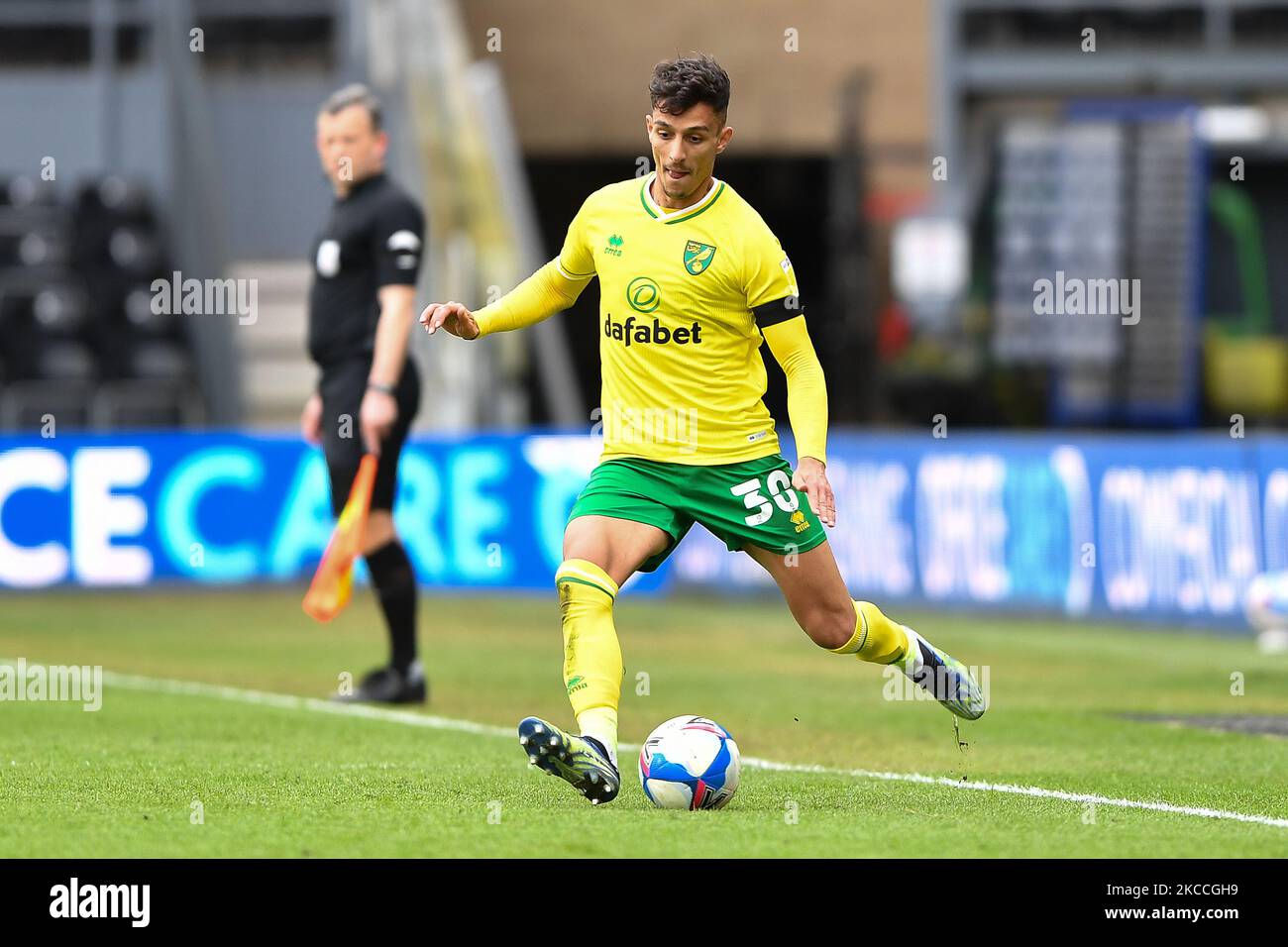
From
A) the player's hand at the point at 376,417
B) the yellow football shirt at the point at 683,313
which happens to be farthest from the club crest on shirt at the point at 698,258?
the player's hand at the point at 376,417

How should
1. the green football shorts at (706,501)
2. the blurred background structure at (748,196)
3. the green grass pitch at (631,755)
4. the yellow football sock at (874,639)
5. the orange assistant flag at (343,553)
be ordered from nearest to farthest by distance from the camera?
the green grass pitch at (631,755) < the green football shorts at (706,501) < the yellow football sock at (874,639) < the orange assistant flag at (343,553) < the blurred background structure at (748,196)

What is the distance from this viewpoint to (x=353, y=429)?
10172 millimetres

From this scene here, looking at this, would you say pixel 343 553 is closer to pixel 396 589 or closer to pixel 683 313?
pixel 396 589

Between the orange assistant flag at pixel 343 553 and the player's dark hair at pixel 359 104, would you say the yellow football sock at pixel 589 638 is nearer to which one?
the orange assistant flag at pixel 343 553

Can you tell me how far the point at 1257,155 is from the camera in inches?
1126

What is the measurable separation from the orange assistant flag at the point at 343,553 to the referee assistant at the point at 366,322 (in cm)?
11

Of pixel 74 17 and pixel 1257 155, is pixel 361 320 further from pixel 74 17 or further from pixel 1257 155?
pixel 1257 155

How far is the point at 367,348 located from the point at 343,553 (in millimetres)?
944

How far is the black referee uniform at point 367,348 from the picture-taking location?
10164 millimetres

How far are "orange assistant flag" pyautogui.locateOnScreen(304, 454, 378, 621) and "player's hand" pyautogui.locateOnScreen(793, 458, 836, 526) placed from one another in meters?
3.39

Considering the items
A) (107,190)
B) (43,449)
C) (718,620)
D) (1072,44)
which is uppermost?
(1072,44)

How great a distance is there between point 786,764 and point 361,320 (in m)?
3.12

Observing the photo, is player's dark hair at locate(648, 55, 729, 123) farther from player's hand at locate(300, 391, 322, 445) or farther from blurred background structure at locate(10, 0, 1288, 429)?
blurred background structure at locate(10, 0, 1288, 429)
